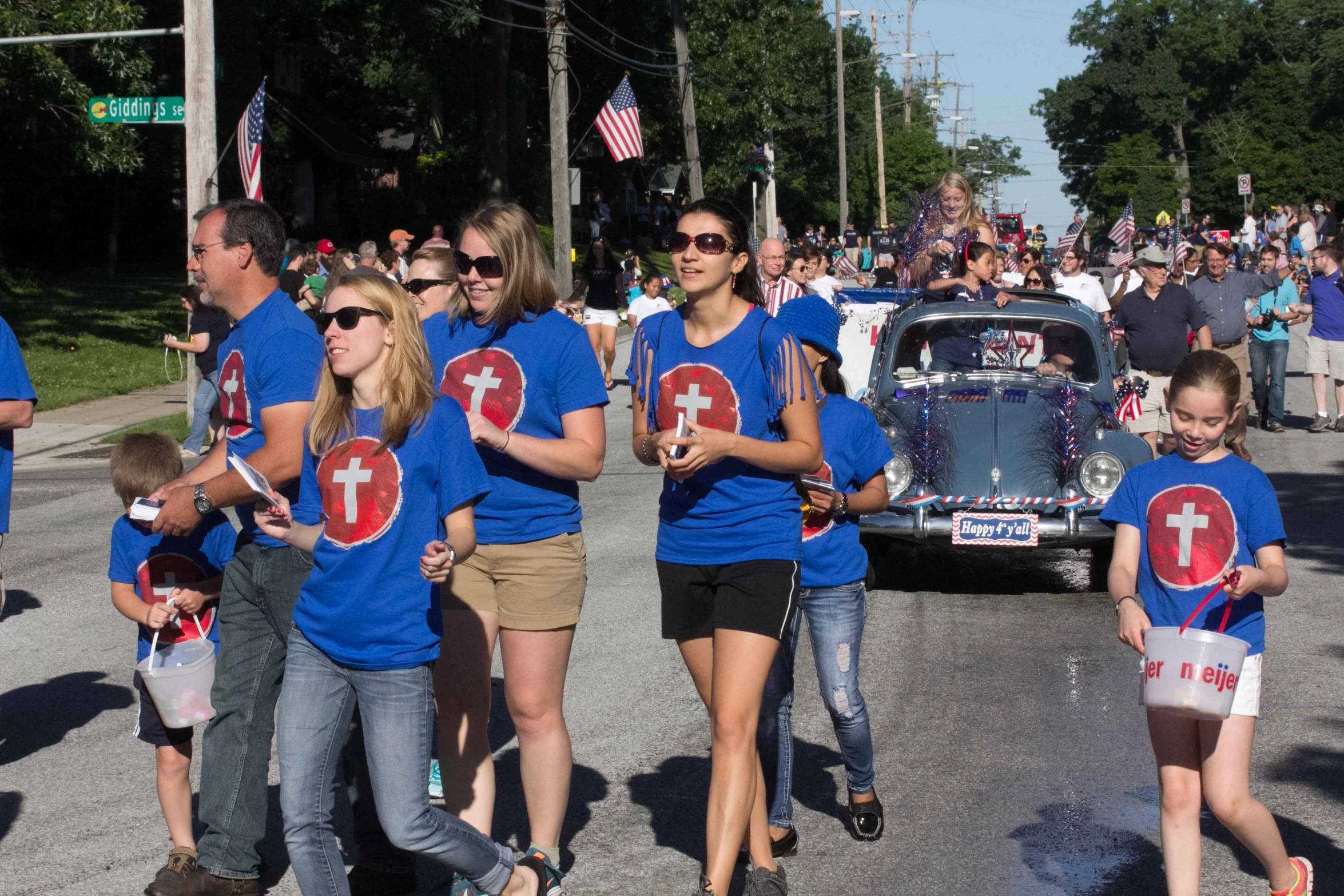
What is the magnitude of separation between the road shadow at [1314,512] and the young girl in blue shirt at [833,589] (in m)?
6.02

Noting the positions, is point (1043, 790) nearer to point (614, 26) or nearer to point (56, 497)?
point (56, 497)

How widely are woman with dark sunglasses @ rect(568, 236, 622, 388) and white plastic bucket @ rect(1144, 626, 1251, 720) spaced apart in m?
16.5

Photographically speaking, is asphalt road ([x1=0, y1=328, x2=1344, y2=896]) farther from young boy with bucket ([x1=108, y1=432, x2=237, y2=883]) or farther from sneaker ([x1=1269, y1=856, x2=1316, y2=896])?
sneaker ([x1=1269, y1=856, x2=1316, y2=896])

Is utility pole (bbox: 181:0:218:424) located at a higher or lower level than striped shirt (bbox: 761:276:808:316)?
higher

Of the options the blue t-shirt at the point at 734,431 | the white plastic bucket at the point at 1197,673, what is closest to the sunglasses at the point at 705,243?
the blue t-shirt at the point at 734,431

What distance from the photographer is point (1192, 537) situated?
4059 millimetres

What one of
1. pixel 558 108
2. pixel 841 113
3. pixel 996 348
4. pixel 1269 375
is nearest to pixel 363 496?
pixel 996 348

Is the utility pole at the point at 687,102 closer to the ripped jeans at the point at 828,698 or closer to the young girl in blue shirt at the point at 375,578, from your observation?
the ripped jeans at the point at 828,698

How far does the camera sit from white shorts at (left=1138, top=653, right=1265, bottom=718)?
3.99m

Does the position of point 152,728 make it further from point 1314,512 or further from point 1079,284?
point 1079,284

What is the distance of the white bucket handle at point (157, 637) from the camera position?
14.7 feet

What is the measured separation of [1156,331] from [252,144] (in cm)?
1066

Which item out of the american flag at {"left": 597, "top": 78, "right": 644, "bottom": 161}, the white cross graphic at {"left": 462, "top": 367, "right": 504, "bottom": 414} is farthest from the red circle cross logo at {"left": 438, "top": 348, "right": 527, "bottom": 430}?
the american flag at {"left": 597, "top": 78, "right": 644, "bottom": 161}

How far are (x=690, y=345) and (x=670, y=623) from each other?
81cm
